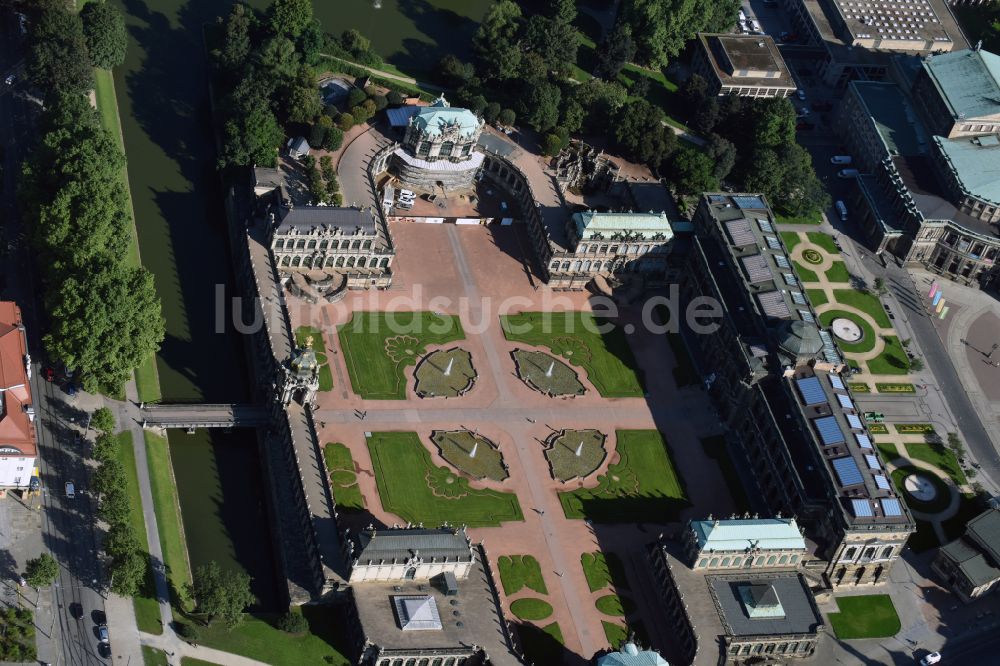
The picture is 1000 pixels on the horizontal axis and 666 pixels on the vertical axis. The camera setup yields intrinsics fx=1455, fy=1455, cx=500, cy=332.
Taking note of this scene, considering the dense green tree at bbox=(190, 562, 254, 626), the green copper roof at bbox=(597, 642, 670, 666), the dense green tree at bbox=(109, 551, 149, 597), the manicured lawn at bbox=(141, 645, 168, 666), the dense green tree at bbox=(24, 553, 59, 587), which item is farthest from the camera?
the green copper roof at bbox=(597, 642, 670, 666)

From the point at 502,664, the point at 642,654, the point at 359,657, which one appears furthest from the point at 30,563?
the point at 642,654

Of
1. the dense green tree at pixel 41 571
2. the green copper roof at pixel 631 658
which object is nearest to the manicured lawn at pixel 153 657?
the dense green tree at pixel 41 571

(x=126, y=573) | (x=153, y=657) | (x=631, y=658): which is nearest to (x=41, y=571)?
(x=126, y=573)

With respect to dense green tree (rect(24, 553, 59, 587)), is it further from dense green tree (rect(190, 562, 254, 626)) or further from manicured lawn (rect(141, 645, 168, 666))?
dense green tree (rect(190, 562, 254, 626))

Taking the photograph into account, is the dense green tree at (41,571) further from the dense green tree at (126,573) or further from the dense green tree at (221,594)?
the dense green tree at (221,594)

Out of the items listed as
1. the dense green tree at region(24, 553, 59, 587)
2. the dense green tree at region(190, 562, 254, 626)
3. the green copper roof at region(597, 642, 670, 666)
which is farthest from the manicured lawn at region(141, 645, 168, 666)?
the green copper roof at region(597, 642, 670, 666)

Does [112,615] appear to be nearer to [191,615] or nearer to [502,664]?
[191,615]
